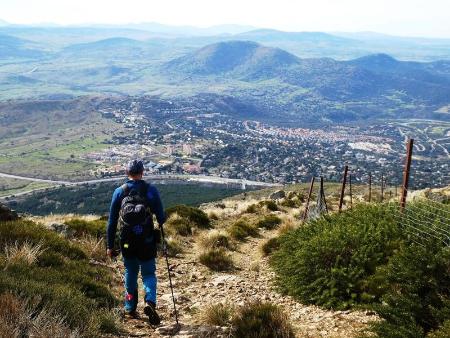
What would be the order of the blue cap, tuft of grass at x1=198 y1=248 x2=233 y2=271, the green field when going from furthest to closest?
1. the green field
2. tuft of grass at x1=198 y1=248 x2=233 y2=271
3. the blue cap

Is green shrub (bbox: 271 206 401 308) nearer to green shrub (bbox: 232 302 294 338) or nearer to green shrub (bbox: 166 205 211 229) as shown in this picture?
green shrub (bbox: 232 302 294 338)

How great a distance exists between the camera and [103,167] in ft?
407

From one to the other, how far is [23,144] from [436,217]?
6723 inches

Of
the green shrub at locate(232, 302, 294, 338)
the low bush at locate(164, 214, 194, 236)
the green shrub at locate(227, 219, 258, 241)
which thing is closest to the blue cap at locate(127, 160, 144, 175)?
the green shrub at locate(232, 302, 294, 338)

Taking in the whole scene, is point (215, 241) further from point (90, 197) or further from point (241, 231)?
point (90, 197)

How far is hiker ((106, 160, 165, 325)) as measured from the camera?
6.66 metres

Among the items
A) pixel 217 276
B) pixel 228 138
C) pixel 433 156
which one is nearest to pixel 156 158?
pixel 228 138

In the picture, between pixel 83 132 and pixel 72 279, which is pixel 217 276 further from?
pixel 83 132

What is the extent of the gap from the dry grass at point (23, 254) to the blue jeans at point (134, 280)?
5.97ft

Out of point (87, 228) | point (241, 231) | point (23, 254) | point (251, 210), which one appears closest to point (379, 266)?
point (23, 254)

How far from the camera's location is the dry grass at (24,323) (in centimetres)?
465

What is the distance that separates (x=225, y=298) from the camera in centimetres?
907

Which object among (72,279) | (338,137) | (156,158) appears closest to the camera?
(72,279)

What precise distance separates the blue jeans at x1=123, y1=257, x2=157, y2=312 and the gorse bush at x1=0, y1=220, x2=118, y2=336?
0.42 metres
